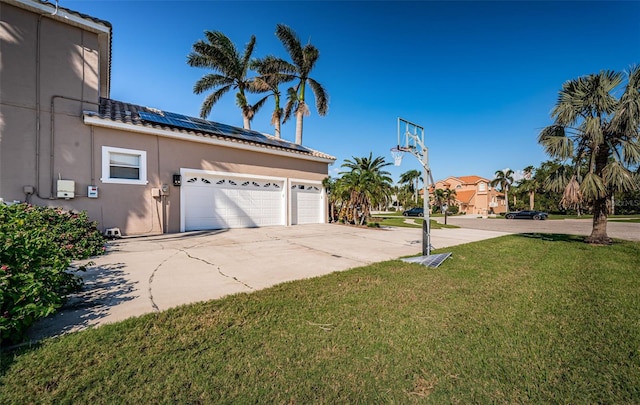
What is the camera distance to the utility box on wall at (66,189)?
750cm

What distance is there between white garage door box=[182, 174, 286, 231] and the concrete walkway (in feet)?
6.85

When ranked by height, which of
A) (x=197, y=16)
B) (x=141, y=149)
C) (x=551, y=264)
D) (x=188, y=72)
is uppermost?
(x=188, y=72)

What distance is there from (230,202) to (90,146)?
16.0 feet

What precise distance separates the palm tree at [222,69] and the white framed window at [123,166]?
10655 mm

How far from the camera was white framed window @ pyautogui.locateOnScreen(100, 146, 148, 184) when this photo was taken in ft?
27.5

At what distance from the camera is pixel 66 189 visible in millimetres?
7555

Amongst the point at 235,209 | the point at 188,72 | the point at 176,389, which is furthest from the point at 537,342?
the point at 188,72

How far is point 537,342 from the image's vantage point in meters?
2.64

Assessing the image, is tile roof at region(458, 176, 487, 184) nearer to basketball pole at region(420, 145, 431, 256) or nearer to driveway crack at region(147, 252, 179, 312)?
basketball pole at region(420, 145, 431, 256)

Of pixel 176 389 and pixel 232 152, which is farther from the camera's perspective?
pixel 232 152

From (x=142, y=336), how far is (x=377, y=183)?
12794mm

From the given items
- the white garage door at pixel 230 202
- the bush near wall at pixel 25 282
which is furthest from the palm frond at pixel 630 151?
the bush near wall at pixel 25 282

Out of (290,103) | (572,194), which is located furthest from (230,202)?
(572,194)

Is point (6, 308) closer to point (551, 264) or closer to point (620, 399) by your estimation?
point (620, 399)
